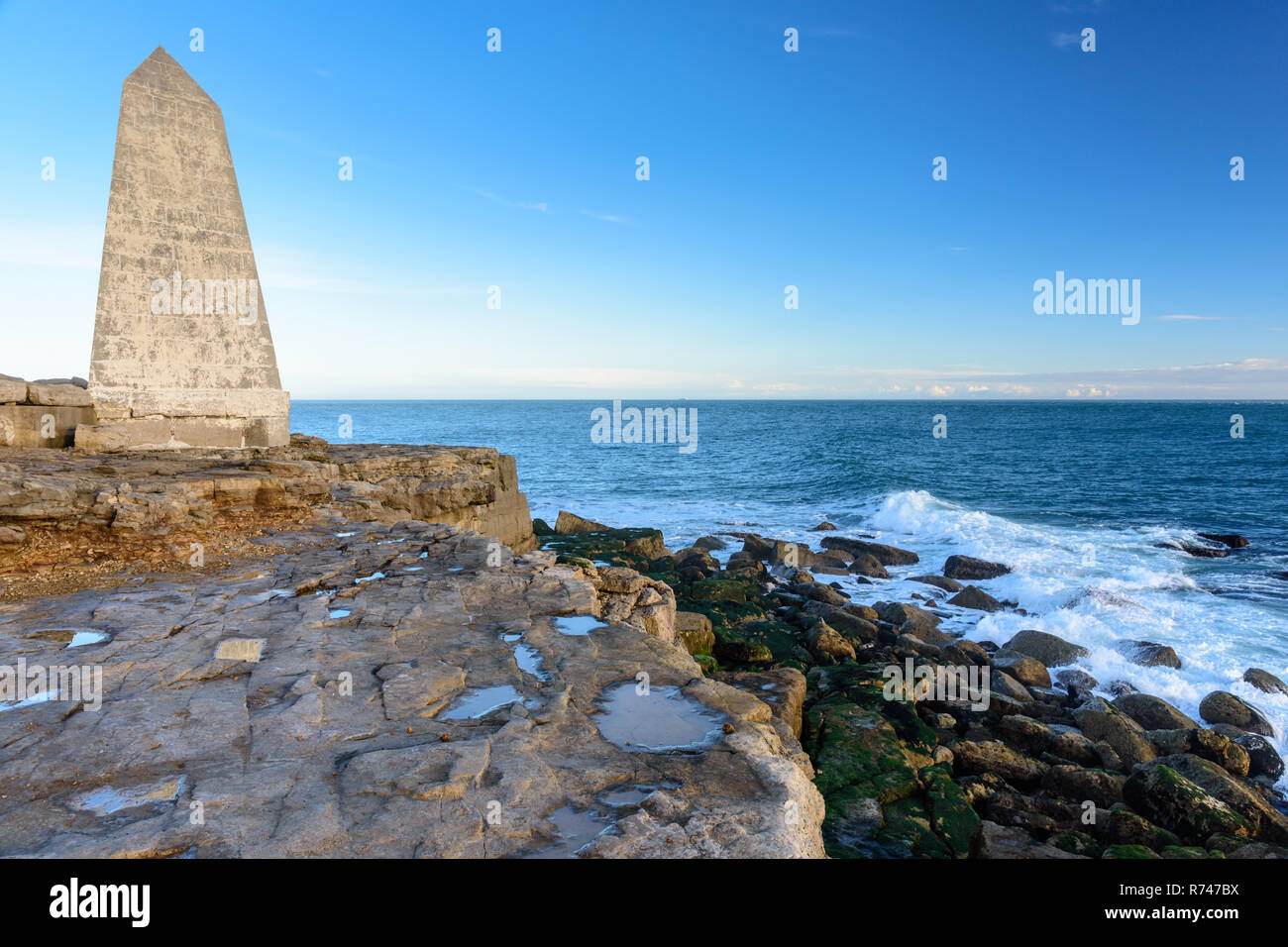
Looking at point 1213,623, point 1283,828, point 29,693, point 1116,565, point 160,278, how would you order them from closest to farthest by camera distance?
point 29,693 → point 1283,828 → point 160,278 → point 1213,623 → point 1116,565

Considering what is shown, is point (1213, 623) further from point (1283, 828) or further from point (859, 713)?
point (859, 713)

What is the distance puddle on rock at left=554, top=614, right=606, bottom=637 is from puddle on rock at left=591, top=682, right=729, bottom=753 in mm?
991

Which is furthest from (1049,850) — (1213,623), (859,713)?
(1213,623)

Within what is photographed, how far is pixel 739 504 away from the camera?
98.7ft

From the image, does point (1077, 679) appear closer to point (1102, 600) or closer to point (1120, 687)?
point (1120, 687)

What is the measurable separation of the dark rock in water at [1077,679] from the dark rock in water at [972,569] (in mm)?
6150

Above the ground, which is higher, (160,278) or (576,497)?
(160,278)

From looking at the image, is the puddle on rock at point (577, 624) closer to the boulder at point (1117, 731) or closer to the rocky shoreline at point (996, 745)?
the rocky shoreline at point (996, 745)

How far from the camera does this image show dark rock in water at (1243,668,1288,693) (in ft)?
33.5

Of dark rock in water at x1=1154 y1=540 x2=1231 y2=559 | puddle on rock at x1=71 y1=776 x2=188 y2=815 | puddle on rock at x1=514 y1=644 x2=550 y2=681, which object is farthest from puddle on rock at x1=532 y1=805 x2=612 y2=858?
dark rock in water at x1=1154 y1=540 x2=1231 y2=559

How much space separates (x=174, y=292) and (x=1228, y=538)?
27.2 metres

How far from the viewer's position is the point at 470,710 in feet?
12.4

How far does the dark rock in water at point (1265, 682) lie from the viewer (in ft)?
33.5
